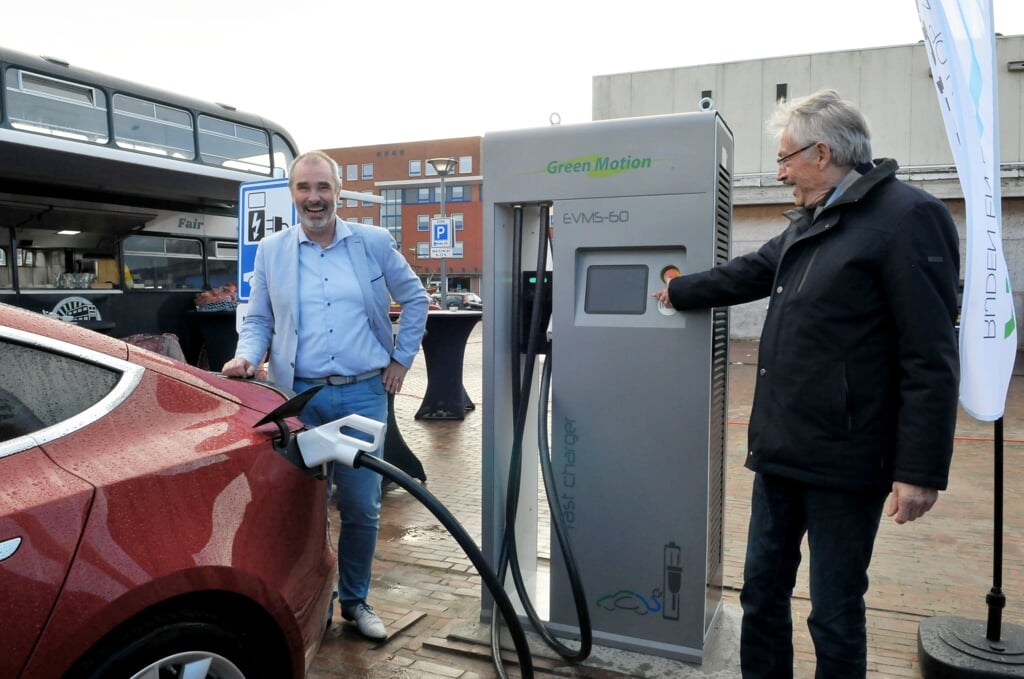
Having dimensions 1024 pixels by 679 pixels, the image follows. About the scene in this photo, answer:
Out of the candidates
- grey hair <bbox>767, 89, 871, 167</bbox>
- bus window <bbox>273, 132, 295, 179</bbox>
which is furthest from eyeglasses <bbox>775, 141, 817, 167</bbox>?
bus window <bbox>273, 132, 295, 179</bbox>

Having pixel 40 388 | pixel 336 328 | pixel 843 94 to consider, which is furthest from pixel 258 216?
pixel 843 94

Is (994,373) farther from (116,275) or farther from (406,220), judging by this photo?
(406,220)

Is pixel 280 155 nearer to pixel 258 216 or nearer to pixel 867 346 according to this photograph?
pixel 258 216

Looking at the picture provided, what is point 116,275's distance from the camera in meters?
9.21

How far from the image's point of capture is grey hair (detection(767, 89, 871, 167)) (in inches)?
94.8

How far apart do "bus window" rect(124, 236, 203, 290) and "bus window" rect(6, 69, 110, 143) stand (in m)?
1.64

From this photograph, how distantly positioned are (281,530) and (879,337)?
1.78 m

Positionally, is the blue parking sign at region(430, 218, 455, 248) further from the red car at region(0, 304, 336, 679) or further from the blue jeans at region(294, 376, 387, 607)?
the red car at region(0, 304, 336, 679)

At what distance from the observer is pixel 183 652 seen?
Result: 6.40ft

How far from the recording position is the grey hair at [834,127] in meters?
2.41

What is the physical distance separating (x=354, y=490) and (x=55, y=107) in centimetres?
644

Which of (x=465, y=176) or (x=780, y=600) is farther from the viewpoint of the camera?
(x=465, y=176)

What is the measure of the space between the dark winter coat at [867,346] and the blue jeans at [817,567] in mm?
111

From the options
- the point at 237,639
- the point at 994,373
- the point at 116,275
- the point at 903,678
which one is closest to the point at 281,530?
the point at 237,639
